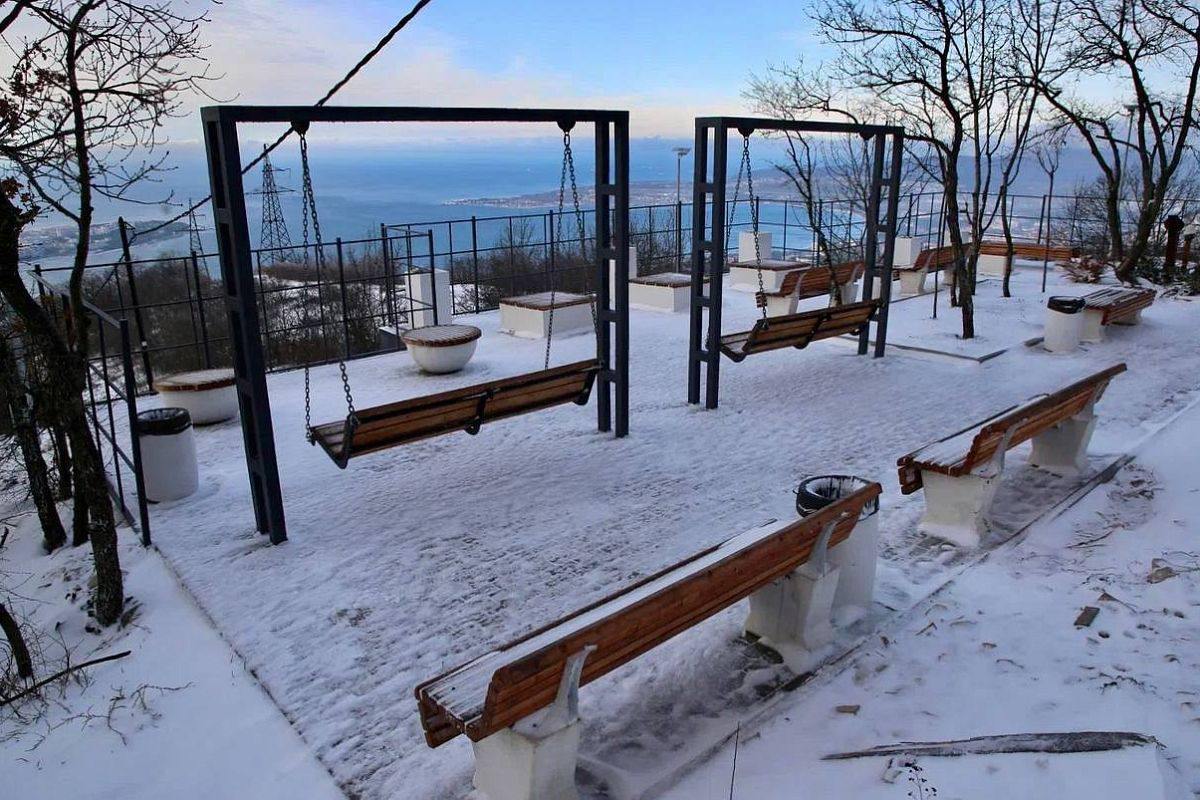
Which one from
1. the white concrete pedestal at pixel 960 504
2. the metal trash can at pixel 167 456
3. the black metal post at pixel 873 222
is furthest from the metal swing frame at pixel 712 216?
the metal trash can at pixel 167 456

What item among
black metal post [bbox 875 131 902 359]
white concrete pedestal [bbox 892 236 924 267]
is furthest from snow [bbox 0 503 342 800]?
white concrete pedestal [bbox 892 236 924 267]

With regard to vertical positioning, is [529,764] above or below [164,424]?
below

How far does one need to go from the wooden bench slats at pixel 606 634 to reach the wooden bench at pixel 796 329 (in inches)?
157

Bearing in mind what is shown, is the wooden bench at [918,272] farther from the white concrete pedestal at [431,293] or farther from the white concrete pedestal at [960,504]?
the white concrete pedestal at [960,504]

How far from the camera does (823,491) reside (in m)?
4.42

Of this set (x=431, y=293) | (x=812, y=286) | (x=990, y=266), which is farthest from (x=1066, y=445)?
(x=990, y=266)

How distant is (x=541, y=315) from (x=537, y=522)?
5880 millimetres

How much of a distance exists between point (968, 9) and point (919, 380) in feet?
18.2

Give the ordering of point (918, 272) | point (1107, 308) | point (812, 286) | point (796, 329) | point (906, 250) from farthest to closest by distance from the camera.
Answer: point (906, 250), point (918, 272), point (812, 286), point (1107, 308), point (796, 329)

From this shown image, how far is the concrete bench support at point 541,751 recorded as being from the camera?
110 inches

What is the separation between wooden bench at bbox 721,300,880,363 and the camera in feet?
25.5

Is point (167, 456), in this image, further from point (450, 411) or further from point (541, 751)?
point (541, 751)

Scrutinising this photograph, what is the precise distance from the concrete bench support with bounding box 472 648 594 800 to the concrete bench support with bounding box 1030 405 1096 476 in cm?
437

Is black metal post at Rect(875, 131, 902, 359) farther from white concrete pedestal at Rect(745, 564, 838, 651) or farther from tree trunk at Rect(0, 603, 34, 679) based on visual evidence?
tree trunk at Rect(0, 603, 34, 679)
